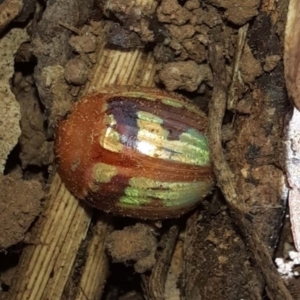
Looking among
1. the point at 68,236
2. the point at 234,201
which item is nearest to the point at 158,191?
the point at 234,201

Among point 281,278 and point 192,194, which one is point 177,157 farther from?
point 281,278

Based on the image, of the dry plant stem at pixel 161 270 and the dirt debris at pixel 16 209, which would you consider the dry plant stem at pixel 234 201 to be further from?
the dirt debris at pixel 16 209

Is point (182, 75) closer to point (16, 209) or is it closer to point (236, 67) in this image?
point (236, 67)

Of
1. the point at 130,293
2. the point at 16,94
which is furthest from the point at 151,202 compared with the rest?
the point at 16,94

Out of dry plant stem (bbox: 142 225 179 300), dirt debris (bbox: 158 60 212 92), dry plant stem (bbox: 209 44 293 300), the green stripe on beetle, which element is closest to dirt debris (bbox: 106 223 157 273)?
dry plant stem (bbox: 142 225 179 300)

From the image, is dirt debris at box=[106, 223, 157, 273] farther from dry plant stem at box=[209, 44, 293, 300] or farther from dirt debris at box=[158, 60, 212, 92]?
dirt debris at box=[158, 60, 212, 92]
